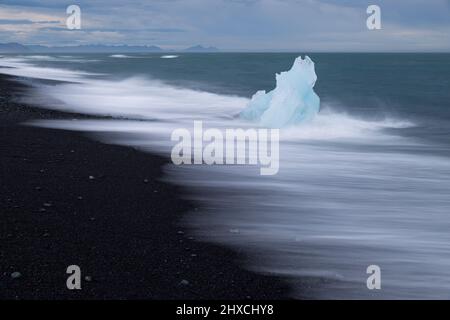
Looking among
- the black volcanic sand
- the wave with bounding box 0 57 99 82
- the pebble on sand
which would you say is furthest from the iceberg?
the wave with bounding box 0 57 99 82

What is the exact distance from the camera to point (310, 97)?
1927 cm

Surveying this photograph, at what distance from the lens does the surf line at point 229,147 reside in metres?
12.2

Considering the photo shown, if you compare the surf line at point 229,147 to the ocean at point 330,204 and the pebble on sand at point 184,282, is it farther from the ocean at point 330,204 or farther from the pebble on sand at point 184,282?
the pebble on sand at point 184,282

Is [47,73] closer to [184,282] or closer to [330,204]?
[330,204]

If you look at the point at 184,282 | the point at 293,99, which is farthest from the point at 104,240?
the point at 293,99

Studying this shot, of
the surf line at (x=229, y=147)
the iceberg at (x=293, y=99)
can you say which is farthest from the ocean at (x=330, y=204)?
the iceberg at (x=293, y=99)

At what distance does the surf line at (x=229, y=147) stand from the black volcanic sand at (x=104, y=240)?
184cm

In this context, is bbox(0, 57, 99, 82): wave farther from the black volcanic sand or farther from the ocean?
Answer: the black volcanic sand

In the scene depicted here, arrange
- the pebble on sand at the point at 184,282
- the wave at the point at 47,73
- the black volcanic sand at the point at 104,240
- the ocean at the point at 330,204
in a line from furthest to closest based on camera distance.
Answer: the wave at the point at 47,73
the ocean at the point at 330,204
the pebble on sand at the point at 184,282
the black volcanic sand at the point at 104,240

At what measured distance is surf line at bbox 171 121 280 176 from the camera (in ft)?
40.0

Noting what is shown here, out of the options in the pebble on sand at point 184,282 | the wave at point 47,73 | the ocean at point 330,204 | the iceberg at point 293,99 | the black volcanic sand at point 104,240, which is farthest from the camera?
the wave at point 47,73

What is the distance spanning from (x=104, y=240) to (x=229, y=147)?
7.96 m

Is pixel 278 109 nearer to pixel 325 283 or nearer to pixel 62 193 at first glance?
pixel 62 193
